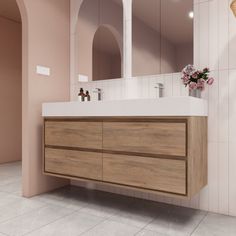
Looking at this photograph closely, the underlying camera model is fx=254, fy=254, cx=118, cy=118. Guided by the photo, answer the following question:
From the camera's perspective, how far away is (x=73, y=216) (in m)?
2.04

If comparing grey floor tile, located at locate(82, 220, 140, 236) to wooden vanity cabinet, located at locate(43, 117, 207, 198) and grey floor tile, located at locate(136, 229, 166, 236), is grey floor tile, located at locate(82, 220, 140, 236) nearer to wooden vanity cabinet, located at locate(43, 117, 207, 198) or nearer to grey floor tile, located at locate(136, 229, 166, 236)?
grey floor tile, located at locate(136, 229, 166, 236)

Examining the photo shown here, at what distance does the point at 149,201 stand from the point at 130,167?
2.03ft

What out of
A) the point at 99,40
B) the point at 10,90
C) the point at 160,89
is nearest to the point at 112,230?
the point at 160,89

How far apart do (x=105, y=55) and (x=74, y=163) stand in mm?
1154

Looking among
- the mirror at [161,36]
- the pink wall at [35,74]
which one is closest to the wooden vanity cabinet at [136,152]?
the pink wall at [35,74]

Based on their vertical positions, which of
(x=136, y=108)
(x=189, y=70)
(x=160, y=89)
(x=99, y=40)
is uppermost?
(x=99, y=40)

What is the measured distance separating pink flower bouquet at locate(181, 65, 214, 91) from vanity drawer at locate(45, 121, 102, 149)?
80 cm

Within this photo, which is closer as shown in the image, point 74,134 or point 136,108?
point 136,108

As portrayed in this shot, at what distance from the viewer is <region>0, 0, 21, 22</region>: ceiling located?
3.74 metres

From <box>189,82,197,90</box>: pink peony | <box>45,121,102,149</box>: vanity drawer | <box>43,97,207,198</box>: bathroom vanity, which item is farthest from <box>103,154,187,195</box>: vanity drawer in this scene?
<box>189,82,197,90</box>: pink peony

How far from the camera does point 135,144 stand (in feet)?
6.36

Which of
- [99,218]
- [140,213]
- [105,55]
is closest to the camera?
[99,218]

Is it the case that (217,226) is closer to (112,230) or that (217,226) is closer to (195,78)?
(112,230)

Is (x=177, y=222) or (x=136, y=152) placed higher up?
(x=136, y=152)
